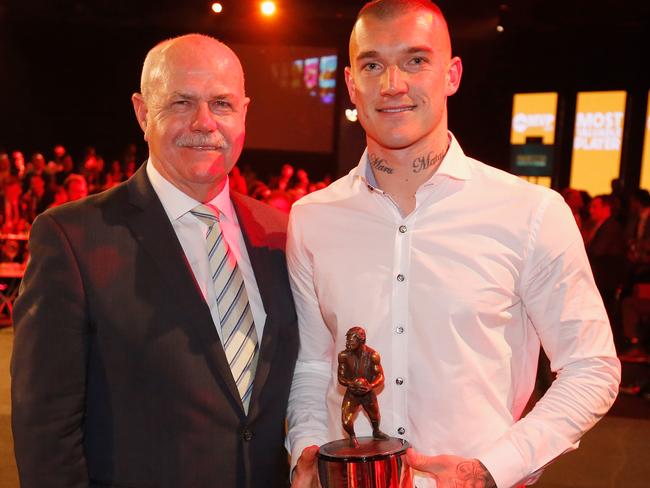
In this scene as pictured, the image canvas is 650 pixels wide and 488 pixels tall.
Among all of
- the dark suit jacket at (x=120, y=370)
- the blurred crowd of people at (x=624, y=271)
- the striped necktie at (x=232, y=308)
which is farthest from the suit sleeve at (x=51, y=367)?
the blurred crowd of people at (x=624, y=271)

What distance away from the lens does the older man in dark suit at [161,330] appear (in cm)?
187

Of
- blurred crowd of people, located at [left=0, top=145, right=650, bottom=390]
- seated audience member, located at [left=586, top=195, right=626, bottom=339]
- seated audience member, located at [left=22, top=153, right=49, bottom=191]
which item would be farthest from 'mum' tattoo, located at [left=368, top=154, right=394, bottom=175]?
seated audience member, located at [left=22, top=153, right=49, bottom=191]

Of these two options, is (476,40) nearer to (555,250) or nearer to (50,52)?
(50,52)

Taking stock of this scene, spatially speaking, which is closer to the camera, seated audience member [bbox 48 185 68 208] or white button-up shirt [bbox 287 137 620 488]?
white button-up shirt [bbox 287 137 620 488]

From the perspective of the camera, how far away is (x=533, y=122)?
1639cm

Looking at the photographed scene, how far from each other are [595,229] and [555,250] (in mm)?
6851

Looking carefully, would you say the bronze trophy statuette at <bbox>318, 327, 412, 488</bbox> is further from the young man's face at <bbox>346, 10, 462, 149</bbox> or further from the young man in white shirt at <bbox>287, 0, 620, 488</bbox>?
the young man's face at <bbox>346, 10, 462, 149</bbox>

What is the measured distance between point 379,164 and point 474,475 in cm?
83

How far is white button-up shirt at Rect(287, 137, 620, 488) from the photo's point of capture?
5.88 ft

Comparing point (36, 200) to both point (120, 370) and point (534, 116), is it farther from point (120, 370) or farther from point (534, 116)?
point (534, 116)

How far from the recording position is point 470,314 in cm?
187

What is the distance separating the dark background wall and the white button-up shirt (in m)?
10.8

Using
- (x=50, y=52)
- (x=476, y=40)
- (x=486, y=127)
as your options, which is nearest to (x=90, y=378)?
(x=476, y=40)

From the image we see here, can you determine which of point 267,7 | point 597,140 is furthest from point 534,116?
point 267,7
